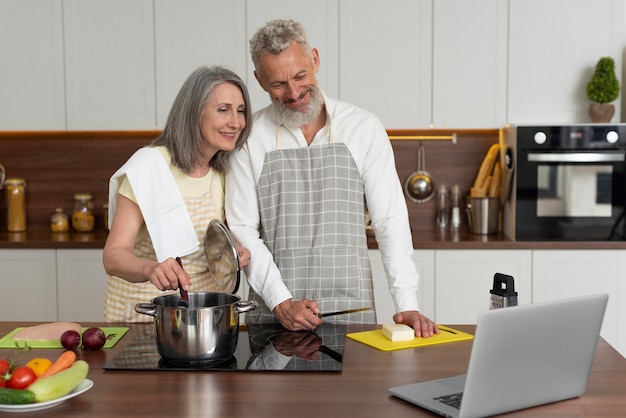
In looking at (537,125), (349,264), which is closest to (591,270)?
(537,125)

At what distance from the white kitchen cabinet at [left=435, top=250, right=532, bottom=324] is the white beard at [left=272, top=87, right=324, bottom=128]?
62.4 inches

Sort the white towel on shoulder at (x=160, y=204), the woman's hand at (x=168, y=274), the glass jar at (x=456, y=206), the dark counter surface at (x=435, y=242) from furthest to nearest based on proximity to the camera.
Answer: the glass jar at (x=456, y=206)
the dark counter surface at (x=435, y=242)
the white towel on shoulder at (x=160, y=204)
the woman's hand at (x=168, y=274)

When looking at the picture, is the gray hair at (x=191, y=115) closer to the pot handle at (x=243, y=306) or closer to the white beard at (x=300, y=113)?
the white beard at (x=300, y=113)

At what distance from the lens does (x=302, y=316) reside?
2121mm

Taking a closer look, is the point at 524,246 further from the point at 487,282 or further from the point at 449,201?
the point at 449,201

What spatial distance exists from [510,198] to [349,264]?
5.77 ft

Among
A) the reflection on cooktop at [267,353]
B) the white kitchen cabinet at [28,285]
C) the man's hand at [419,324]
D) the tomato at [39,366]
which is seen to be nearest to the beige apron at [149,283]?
the reflection on cooktop at [267,353]

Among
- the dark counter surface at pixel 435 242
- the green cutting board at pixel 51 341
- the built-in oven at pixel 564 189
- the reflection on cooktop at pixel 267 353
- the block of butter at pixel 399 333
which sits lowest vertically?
the reflection on cooktop at pixel 267 353

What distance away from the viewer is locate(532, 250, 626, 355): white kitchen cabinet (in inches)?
150

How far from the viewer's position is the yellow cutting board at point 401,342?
6.38ft

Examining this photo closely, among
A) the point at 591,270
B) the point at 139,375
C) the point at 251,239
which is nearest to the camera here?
the point at 139,375

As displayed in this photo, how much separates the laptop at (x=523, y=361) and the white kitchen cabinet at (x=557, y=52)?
2593mm

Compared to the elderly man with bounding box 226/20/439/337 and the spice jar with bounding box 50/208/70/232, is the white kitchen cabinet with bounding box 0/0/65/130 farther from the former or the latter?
the elderly man with bounding box 226/20/439/337

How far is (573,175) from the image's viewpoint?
386cm
